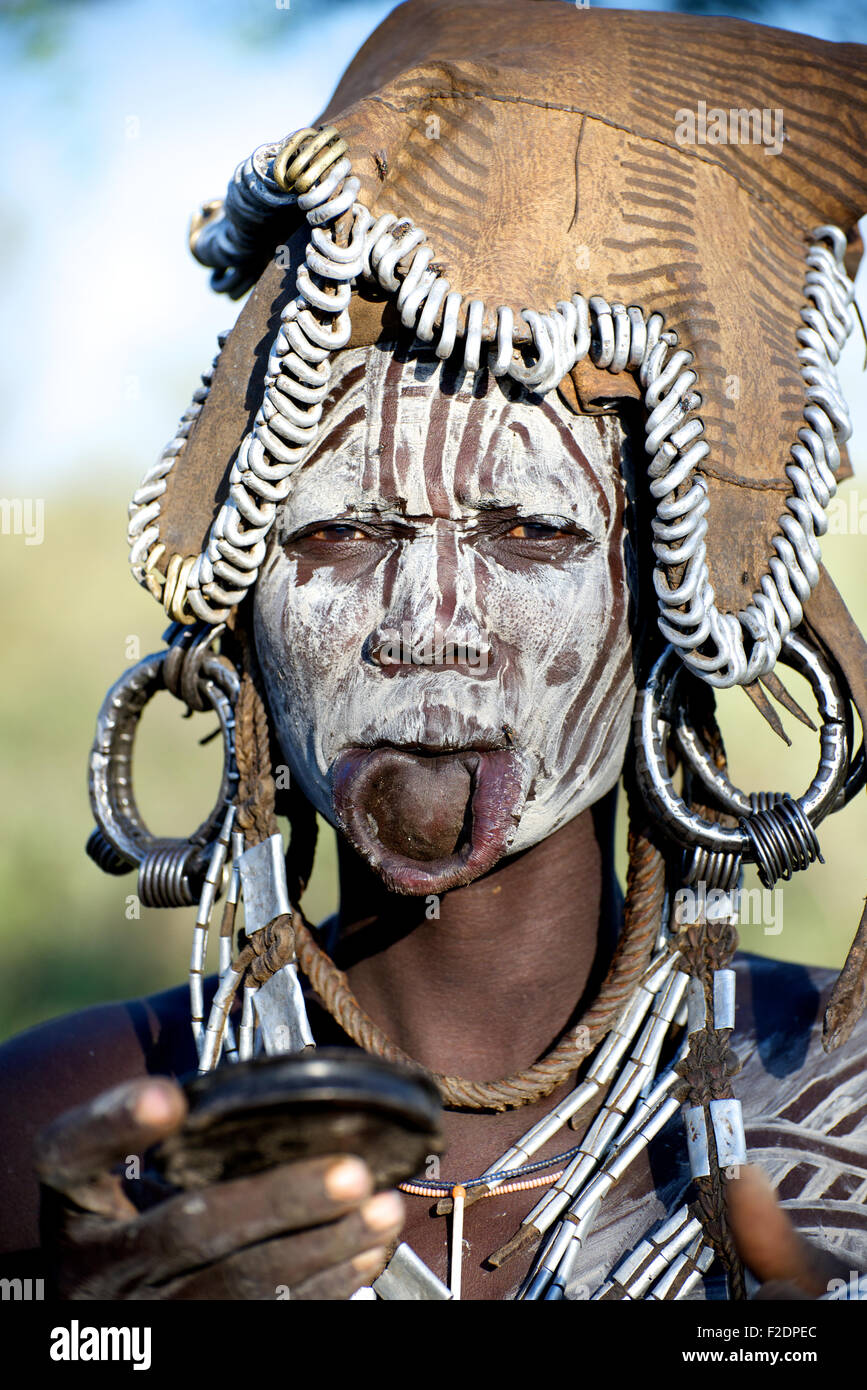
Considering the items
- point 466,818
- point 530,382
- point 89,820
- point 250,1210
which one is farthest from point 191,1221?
point 89,820

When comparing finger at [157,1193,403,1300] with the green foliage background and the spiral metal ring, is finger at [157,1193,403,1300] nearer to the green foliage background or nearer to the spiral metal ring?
the spiral metal ring

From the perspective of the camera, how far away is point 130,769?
3.67 m

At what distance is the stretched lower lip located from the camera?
111 inches

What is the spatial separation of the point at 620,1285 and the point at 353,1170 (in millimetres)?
1076

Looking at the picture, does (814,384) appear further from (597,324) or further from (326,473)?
(326,473)

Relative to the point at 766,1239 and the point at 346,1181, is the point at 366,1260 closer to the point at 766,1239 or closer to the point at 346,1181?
the point at 346,1181

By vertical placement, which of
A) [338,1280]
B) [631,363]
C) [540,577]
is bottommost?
[338,1280]

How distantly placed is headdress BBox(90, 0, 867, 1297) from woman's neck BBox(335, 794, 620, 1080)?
143mm

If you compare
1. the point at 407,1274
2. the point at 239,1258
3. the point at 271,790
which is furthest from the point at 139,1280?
the point at 271,790

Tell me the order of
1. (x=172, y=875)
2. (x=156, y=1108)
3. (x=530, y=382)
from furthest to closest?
(x=172, y=875), (x=530, y=382), (x=156, y=1108)

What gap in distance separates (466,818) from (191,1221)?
1057mm

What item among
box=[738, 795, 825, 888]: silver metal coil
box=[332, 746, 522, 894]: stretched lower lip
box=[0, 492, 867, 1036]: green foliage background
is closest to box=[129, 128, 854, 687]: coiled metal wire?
box=[738, 795, 825, 888]: silver metal coil

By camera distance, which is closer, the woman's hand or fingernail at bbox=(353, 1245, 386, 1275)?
the woman's hand

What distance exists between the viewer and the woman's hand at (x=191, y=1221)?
1.88 m
